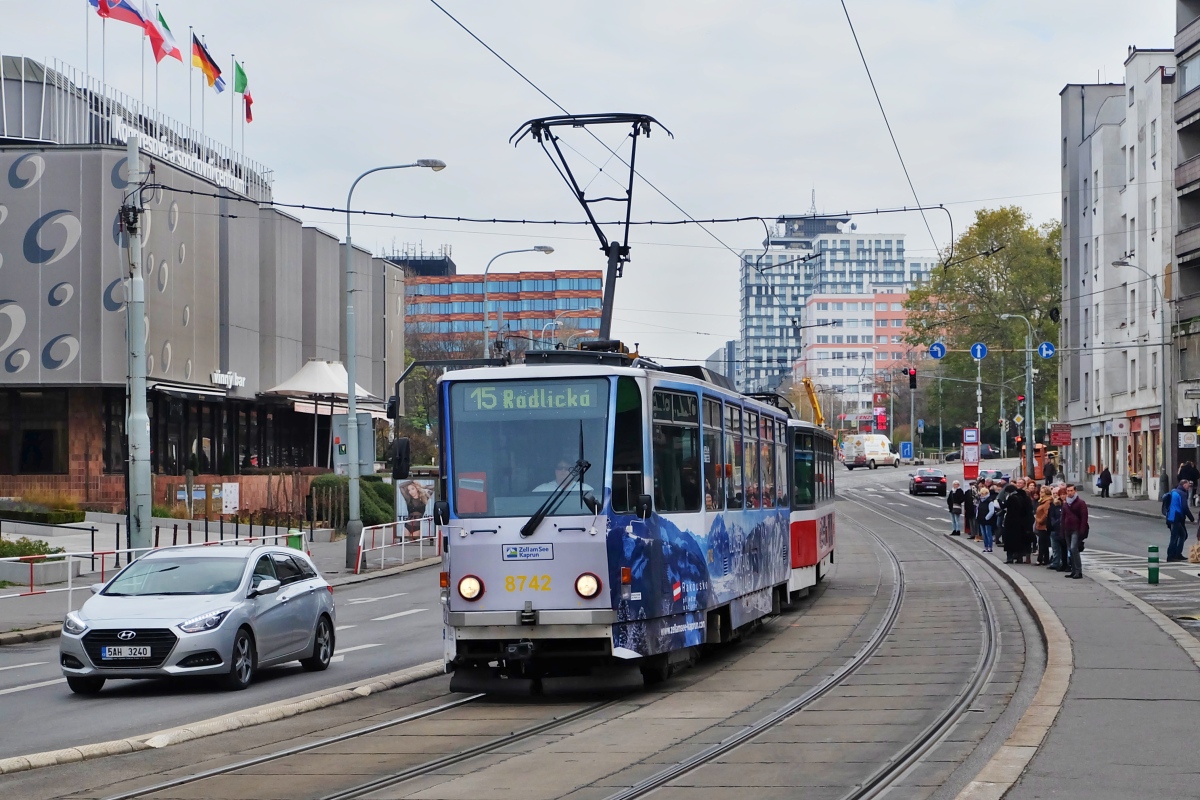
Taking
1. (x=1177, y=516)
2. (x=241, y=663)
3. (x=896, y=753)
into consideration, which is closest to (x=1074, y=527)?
(x=1177, y=516)

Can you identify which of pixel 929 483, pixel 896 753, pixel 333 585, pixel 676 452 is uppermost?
pixel 676 452

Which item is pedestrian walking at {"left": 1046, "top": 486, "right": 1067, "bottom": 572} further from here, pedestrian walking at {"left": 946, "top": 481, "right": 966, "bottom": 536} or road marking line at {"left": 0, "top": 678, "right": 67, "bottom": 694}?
road marking line at {"left": 0, "top": 678, "right": 67, "bottom": 694}

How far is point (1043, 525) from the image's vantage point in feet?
103

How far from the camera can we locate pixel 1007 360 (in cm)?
10144

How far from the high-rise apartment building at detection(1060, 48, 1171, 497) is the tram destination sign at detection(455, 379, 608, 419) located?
152 feet

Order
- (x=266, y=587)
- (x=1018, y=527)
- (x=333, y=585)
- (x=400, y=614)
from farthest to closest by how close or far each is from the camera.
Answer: (x=333, y=585)
(x=1018, y=527)
(x=400, y=614)
(x=266, y=587)

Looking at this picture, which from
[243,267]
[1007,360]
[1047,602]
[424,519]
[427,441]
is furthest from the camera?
[1007,360]

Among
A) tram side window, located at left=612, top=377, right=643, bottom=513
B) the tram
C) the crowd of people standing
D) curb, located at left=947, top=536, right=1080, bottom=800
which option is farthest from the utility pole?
the crowd of people standing

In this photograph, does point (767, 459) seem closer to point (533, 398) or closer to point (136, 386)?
point (533, 398)

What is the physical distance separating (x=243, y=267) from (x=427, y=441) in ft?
85.1

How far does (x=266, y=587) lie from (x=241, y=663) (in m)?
0.98

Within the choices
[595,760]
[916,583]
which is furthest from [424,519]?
[595,760]

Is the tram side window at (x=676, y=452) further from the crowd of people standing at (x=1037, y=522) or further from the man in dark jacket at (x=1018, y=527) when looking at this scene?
the man in dark jacket at (x=1018, y=527)

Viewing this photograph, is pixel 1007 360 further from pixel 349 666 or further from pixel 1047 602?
pixel 349 666
